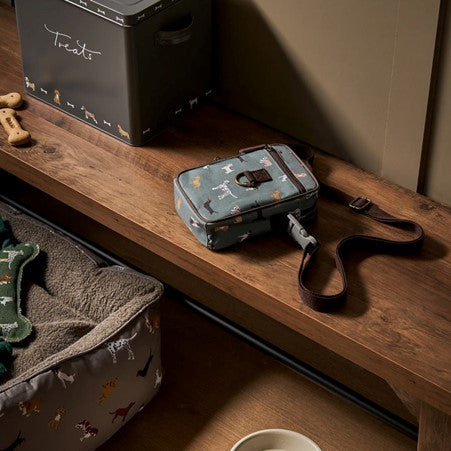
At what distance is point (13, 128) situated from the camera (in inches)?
79.6

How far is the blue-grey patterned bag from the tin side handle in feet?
0.91

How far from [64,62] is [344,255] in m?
0.75

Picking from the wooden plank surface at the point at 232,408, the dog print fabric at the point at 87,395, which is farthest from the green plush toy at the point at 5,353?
the wooden plank surface at the point at 232,408

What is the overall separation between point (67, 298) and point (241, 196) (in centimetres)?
53

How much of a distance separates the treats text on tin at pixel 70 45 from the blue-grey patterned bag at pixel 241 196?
1.16ft

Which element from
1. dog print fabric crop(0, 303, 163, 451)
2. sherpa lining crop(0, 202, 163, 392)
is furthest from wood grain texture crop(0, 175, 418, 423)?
dog print fabric crop(0, 303, 163, 451)

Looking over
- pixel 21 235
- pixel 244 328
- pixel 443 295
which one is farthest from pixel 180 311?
pixel 443 295

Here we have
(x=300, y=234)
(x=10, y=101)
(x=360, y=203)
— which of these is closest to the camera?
(x=300, y=234)

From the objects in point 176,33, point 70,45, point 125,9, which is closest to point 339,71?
point 176,33

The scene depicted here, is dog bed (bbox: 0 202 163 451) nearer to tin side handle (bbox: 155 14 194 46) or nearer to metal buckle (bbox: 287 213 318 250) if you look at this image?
metal buckle (bbox: 287 213 318 250)

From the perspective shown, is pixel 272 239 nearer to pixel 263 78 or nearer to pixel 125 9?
pixel 263 78

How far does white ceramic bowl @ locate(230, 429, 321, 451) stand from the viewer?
1.83 meters

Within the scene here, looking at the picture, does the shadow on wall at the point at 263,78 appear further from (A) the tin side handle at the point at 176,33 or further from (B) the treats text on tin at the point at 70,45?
(B) the treats text on tin at the point at 70,45

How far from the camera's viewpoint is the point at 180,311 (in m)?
2.30
